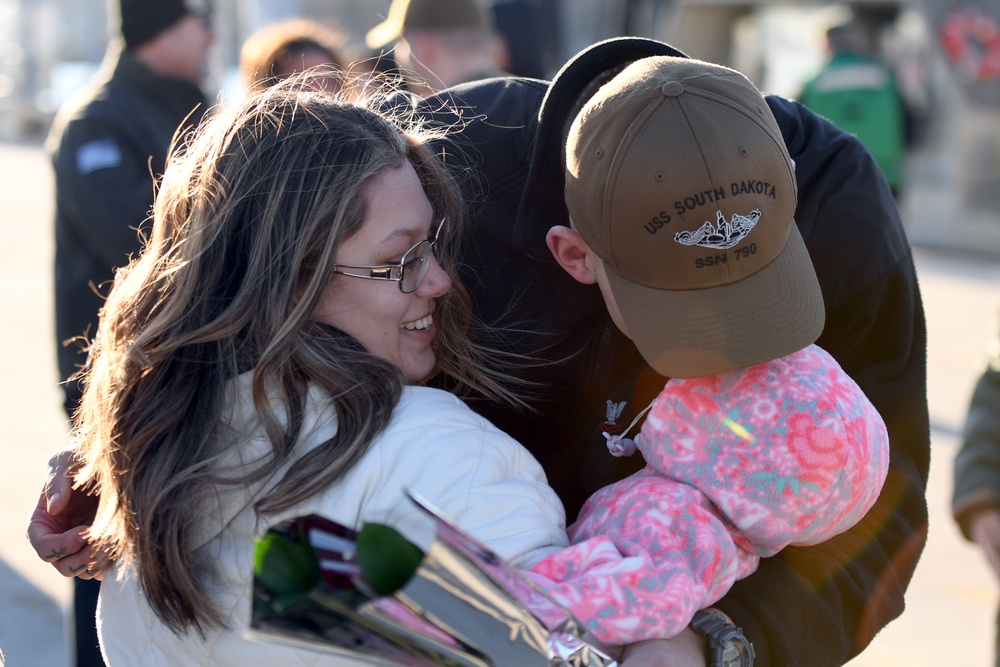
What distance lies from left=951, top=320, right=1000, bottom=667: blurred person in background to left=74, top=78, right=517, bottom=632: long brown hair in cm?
164

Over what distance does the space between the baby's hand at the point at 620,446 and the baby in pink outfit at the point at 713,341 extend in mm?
155

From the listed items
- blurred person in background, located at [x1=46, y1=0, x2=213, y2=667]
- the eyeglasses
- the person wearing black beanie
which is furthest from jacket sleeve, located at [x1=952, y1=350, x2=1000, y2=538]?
the person wearing black beanie

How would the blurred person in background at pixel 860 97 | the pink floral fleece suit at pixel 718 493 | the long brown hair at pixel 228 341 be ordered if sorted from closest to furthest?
the pink floral fleece suit at pixel 718 493
the long brown hair at pixel 228 341
the blurred person in background at pixel 860 97

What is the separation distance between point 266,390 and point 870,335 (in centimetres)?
97

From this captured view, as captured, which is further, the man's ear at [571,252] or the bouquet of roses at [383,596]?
the man's ear at [571,252]

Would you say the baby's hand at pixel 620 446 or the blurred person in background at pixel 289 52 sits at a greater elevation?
the baby's hand at pixel 620 446

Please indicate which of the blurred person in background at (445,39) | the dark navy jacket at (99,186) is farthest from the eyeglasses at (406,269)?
the blurred person in background at (445,39)

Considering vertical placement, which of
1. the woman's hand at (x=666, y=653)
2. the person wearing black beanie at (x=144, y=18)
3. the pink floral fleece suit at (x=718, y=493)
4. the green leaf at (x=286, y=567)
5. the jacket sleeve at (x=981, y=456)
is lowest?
the jacket sleeve at (x=981, y=456)

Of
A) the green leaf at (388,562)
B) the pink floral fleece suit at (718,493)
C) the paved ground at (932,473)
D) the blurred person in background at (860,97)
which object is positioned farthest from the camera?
the blurred person in background at (860,97)

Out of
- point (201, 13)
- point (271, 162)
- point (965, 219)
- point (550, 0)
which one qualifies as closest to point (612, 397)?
point (271, 162)

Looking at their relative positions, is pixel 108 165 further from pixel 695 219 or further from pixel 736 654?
pixel 736 654

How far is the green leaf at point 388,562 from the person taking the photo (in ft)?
3.57

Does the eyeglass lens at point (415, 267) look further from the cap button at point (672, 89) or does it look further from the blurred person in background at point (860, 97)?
the blurred person in background at point (860, 97)

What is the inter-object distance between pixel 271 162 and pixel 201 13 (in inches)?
120
